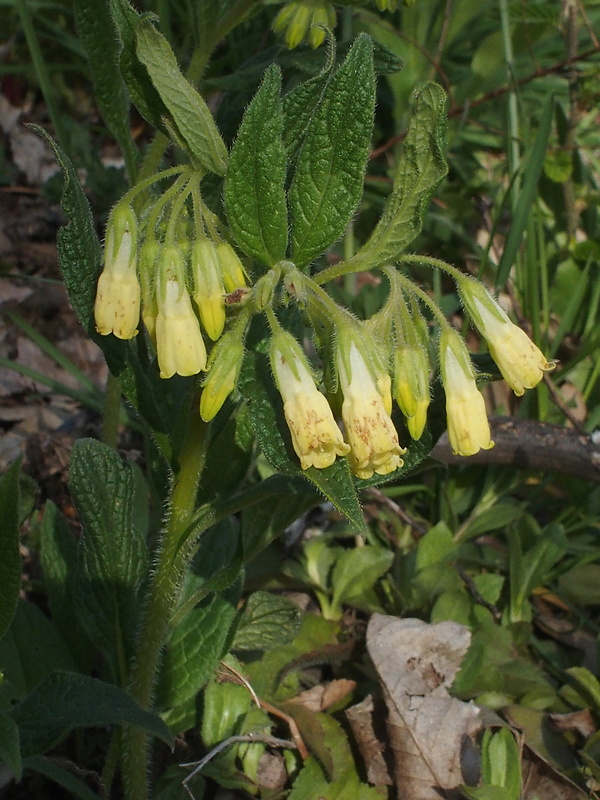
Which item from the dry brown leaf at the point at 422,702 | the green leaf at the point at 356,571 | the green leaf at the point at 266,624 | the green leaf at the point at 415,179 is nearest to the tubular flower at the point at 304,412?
the green leaf at the point at 415,179

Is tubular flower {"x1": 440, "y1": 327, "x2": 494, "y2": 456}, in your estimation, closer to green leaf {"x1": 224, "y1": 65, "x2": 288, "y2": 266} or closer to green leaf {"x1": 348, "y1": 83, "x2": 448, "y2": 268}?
green leaf {"x1": 348, "y1": 83, "x2": 448, "y2": 268}

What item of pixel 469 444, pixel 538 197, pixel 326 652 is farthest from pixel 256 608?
pixel 538 197

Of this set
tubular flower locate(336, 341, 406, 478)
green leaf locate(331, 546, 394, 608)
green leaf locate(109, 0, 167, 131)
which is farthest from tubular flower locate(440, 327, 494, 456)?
green leaf locate(331, 546, 394, 608)

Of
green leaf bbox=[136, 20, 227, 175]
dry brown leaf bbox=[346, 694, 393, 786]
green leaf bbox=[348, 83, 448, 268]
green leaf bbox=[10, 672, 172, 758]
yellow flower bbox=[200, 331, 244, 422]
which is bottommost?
dry brown leaf bbox=[346, 694, 393, 786]

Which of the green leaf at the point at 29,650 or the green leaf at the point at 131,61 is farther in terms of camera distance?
the green leaf at the point at 29,650

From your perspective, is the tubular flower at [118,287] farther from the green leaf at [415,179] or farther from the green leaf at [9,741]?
the green leaf at [9,741]

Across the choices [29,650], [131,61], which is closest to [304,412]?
[131,61]

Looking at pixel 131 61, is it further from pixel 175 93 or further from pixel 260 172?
pixel 260 172
